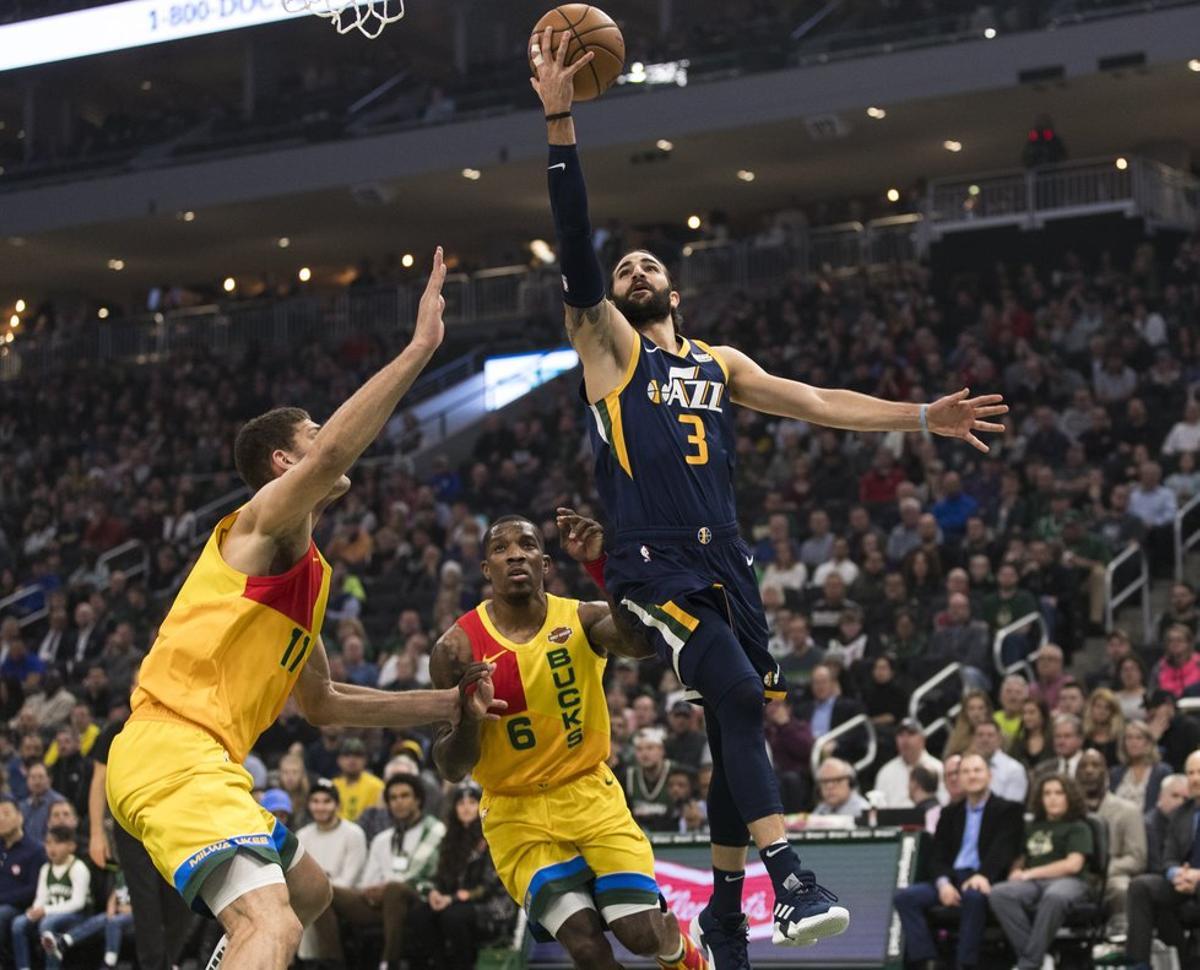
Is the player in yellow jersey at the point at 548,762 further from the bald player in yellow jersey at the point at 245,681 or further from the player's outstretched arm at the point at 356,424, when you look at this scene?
the player's outstretched arm at the point at 356,424

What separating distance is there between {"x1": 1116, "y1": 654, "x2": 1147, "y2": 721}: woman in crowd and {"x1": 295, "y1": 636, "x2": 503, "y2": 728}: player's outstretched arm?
854 cm

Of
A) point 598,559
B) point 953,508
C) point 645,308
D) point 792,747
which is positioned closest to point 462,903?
point 792,747

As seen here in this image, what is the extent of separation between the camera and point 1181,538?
742 inches

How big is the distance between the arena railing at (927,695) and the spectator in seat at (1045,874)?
309cm

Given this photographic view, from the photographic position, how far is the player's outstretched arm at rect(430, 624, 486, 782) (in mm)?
8391

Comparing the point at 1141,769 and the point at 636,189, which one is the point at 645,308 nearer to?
the point at 1141,769

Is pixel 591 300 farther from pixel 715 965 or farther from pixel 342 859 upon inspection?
pixel 342 859

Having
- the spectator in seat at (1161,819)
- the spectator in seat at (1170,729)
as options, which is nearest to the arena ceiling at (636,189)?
the spectator in seat at (1170,729)

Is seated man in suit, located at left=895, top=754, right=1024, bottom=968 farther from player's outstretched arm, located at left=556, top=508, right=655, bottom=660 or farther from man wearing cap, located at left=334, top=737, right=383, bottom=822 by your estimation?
man wearing cap, located at left=334, top=737, right=383, bottom=822

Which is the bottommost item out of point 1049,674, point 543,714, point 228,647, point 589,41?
point 1049,674

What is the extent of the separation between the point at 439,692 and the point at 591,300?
5.97ft

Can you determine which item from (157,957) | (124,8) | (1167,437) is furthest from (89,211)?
(157,957)

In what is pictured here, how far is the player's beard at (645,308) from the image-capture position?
7.65 m

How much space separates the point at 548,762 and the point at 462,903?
542cm
